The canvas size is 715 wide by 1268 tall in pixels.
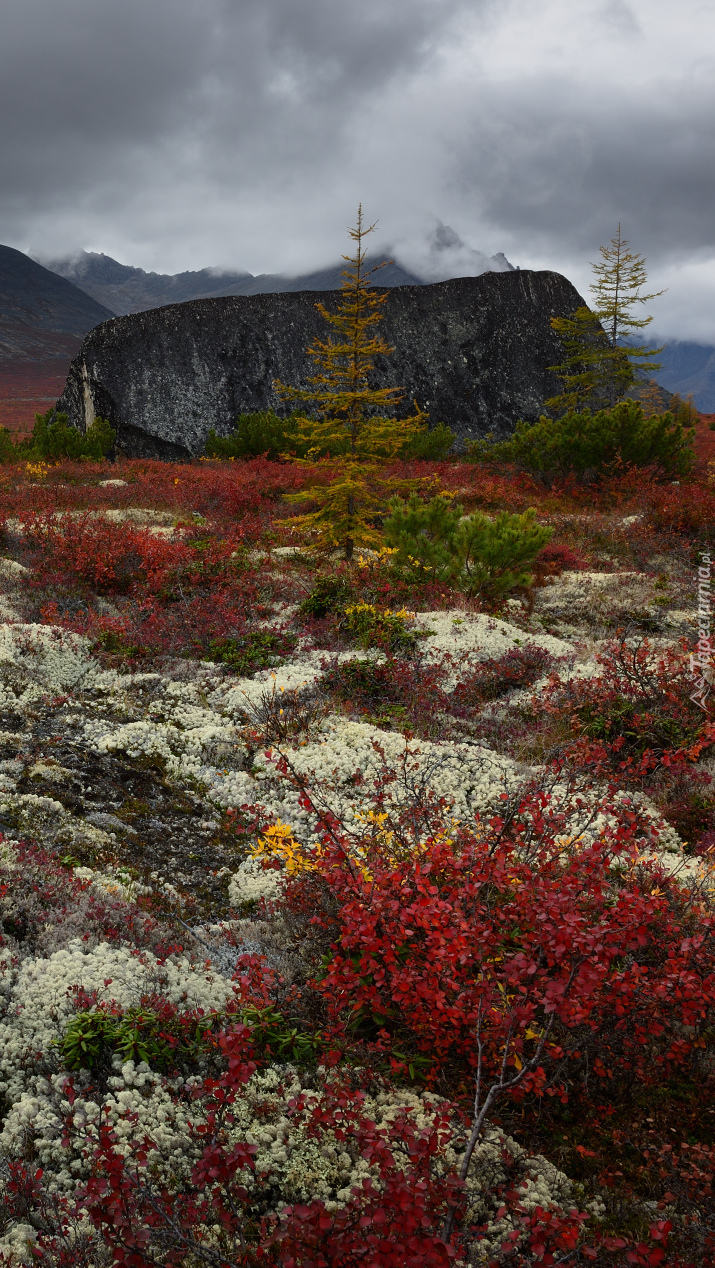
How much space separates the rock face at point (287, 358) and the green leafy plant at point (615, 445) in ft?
56.1

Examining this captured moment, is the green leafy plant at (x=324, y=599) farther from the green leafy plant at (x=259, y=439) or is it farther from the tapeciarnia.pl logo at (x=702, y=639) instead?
the green leafy plant at (x=259, y=439)

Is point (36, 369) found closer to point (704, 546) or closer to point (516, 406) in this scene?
point (516, 406)

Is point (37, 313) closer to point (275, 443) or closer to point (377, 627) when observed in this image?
point (275, 443)

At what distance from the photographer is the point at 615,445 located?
1800 centimetres

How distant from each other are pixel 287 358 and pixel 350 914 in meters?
35.5

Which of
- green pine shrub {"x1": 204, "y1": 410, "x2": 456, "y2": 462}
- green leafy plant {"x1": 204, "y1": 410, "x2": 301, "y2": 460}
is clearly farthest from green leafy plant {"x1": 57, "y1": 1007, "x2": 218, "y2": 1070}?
green leafy plant {"x1": 204, "y1": 410, "x2": 301, "y2": 460}

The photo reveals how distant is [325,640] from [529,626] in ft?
12.4

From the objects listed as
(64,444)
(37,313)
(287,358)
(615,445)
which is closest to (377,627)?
(615,445)

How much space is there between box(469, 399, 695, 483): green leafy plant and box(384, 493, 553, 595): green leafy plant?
26.0 feet

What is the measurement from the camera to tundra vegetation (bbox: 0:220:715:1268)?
2.48 metres

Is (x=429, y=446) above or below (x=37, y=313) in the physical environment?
below

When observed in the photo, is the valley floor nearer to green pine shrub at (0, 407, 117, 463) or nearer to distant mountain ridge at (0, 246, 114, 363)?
green pine shrub at (0, 407, 117, 463)

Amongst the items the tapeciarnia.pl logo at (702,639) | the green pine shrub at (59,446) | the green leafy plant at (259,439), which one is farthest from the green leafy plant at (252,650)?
the green pine shrub at (59,446)

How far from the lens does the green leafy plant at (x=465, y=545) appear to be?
11.2 metres
